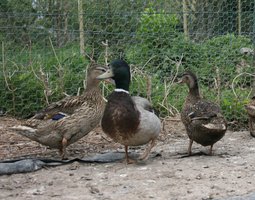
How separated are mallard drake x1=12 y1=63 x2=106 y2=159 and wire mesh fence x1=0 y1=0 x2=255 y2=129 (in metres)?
1.68

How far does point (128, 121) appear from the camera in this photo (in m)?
5.33

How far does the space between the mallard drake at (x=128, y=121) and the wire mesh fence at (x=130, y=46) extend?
195cm

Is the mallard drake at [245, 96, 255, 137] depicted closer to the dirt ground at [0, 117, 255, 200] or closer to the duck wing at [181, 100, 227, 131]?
the dirt ground at [0, 117, 255, 200]

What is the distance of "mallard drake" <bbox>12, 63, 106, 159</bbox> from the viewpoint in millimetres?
5711

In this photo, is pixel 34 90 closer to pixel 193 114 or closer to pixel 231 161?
pixel 193 114

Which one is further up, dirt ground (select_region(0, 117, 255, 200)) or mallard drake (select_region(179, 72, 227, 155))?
mallard drake (select_region(179, 72, 227, 155))

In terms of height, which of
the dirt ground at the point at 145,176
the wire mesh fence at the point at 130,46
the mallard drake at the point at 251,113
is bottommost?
the dirt ground at the point at 145,176

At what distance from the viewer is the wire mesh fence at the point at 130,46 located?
7812 millimetres

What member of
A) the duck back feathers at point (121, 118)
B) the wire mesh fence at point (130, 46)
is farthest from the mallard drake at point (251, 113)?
the duck back feathers at point (121, 118)

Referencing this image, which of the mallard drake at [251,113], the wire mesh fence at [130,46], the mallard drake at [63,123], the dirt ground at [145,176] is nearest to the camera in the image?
the dirt ground at [145,176]

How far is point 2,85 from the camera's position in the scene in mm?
7832

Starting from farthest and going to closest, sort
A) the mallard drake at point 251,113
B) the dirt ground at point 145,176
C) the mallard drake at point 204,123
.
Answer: the mallard drake at point 251,113 < the mallard drake at point 204,123 < the dirt ground at point 145,176

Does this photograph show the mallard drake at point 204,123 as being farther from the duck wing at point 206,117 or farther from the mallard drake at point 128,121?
the mallard drake at point 128,121

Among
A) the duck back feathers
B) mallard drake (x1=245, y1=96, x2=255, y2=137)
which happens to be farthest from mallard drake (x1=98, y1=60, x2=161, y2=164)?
mallard drake (x1=245, y1=96, x2=255, y2=137)
